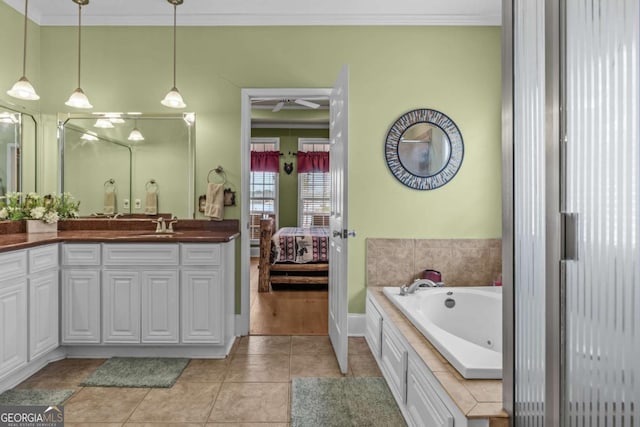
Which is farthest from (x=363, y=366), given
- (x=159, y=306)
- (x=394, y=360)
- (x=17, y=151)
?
(x=17, y=151)

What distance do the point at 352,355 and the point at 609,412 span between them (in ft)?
7.57

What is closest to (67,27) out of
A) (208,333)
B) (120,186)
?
(120,186)

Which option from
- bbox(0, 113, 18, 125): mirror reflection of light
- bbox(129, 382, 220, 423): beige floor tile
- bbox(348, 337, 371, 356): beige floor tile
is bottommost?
bbox(129, 382, 220, 423): beige floor tile

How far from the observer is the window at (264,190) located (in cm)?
827

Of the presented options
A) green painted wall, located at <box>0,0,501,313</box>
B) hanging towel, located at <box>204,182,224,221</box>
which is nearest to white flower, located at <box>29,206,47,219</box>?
green painted wall, located at <box>0,0,501,313</box>

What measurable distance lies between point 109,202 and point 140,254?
0.95m

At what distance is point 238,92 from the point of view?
3.54 metres

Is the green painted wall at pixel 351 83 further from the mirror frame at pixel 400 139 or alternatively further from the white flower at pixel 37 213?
the white flower at pixel 37 213

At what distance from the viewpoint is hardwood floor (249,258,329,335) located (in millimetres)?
3654

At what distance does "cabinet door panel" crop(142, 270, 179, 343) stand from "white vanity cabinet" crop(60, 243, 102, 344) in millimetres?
343

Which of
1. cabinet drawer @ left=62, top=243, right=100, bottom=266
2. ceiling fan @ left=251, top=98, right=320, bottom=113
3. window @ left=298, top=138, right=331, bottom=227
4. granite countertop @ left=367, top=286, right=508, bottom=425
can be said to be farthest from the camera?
window @ left=298, top=138, right=331, bottom=227

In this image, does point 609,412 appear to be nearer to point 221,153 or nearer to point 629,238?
point 629,238

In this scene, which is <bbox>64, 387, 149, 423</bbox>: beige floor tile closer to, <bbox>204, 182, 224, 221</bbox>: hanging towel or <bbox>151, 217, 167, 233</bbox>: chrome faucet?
<bbox>151, 217, 167, 233</bbox>: chrome faucet

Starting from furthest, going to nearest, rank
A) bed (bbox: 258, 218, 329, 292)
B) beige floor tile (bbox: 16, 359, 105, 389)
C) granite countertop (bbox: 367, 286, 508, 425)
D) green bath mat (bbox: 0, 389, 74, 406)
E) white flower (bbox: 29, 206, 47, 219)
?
bed (bbox: 258, 218, 329, 292) < white flower (bbox: 29, 206, 47, 219) < beige floor tile (bbox: 16, 359, 105, 389) < green bath mat (bbox: 0, 389, 74, 406) < granite countertop (bbox: 367, 286, 508, 425)
